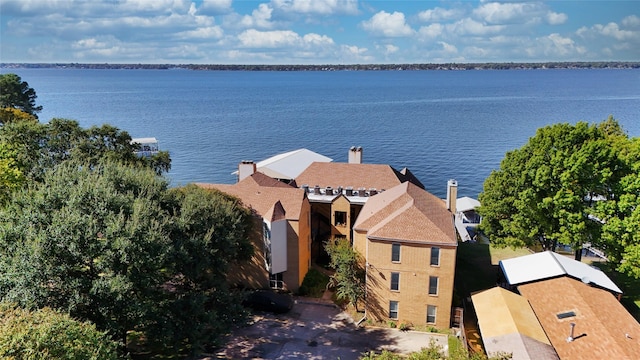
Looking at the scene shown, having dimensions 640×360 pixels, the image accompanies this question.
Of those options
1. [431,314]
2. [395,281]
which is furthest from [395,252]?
[431,314]

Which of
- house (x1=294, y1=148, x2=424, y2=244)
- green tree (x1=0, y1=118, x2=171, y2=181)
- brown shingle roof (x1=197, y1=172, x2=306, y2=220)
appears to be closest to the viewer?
brown shingle roof (x1=197, y1=172, x2=306, y2=220)

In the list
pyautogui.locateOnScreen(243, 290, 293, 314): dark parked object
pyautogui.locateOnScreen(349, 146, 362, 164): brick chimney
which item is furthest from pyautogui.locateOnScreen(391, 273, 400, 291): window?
pyautogui.locateOnScreen(349, 146, 362, 164): brick chimney

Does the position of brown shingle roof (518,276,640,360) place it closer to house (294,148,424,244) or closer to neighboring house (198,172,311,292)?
house (294,148,424,244)

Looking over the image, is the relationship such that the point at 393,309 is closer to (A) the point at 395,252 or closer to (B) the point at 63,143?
(A) the point at 395,252

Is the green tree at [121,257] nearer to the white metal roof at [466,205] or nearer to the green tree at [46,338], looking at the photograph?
the green tree at [46,338]

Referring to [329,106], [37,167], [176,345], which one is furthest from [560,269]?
[329,106]

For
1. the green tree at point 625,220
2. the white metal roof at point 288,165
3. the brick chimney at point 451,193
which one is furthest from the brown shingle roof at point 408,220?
the white metal roof at point 288,165
